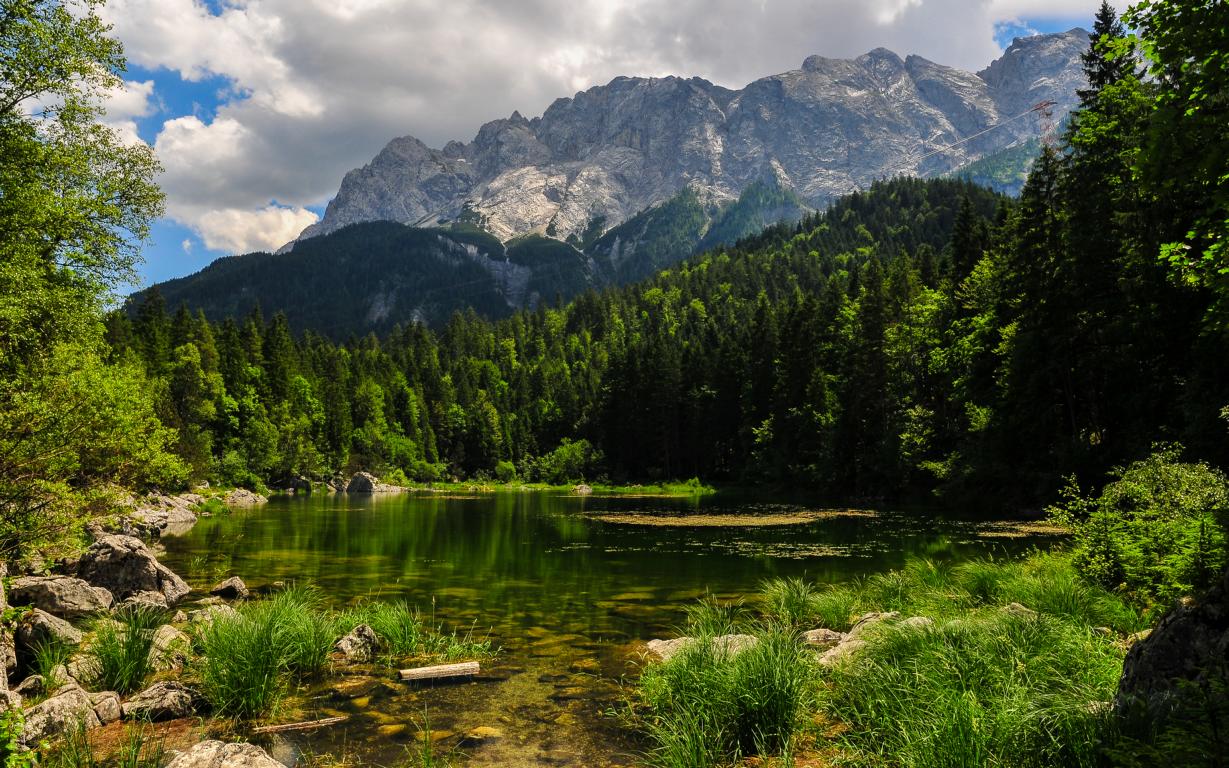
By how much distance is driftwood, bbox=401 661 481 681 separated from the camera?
36.9 ft

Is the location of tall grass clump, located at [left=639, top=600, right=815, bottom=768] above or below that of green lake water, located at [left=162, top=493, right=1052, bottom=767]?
above

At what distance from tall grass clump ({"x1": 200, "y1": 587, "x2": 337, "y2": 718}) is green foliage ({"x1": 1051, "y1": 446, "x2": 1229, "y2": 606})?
13.2m

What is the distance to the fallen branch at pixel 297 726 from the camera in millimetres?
8938

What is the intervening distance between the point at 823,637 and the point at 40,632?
1425cm

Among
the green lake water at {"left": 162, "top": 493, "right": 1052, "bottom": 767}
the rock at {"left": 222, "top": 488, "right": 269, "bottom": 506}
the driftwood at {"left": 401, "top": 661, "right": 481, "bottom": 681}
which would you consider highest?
the driftwood at {"left": 401, "top": 661, "right": 481, "bottom": 681}

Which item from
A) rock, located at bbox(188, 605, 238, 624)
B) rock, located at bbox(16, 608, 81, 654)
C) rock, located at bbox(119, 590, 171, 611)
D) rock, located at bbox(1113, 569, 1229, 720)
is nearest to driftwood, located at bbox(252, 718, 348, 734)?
rock, located at bbox(188, 605, 238, 624)

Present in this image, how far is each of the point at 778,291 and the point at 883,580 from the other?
14892 cm

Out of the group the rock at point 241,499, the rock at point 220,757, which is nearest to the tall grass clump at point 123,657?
the rock at point 220,757

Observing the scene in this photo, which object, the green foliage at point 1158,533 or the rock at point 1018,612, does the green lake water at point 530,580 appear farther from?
the rock at point 1018,612

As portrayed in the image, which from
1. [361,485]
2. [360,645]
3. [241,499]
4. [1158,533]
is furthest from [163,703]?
[361,485]

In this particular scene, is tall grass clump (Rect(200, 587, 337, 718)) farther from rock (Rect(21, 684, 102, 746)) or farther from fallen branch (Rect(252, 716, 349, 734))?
rock (Rect(21, 684, 102, 746))

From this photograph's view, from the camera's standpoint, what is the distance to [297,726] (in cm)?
920

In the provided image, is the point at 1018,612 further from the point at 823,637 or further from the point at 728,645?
the point at 728,645

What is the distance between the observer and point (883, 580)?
1550cm
